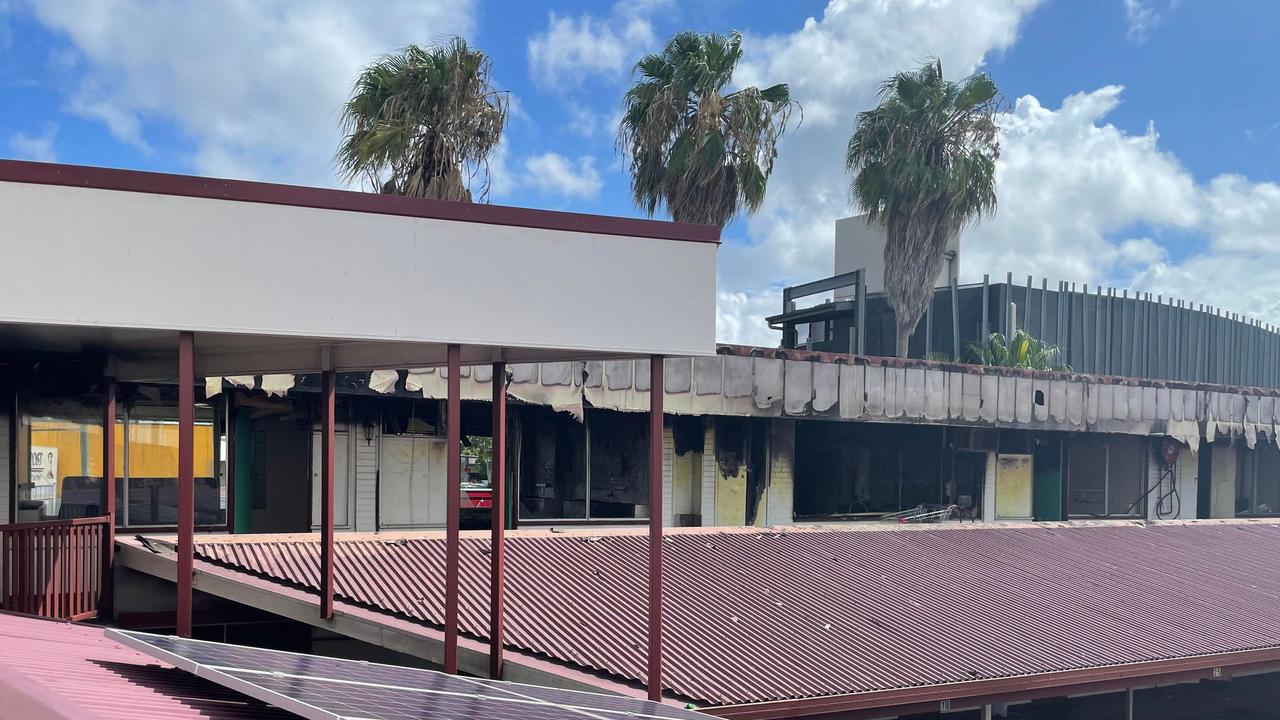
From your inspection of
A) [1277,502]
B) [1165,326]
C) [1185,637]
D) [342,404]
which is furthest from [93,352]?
[1165,326]

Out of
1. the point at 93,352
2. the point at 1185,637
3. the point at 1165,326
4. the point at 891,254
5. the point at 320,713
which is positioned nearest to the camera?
the point at 320,713

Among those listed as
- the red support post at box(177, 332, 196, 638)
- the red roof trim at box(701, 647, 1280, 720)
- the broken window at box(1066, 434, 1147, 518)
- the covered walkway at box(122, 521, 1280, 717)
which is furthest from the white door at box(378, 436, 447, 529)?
the broken window at box(1066, 434, 1147, 518)

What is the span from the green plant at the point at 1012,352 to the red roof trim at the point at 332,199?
19.4 meters

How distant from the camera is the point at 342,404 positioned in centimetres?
1520

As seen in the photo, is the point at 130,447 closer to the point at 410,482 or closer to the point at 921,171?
the point at 410,482

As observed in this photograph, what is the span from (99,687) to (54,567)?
6.17 m

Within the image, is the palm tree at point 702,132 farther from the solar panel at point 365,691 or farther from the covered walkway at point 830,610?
the solar panel at point 365,691

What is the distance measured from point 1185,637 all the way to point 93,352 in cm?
1347

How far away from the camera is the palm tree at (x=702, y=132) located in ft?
74.8

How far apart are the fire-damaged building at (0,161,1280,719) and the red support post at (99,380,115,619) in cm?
4

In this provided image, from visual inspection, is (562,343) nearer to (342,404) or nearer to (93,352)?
(93,352)

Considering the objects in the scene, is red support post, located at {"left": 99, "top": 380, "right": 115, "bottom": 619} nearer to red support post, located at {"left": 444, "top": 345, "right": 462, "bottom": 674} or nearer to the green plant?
red support post, located at {"left": 444, "top": 345, "right": 462, "bottom": 674}

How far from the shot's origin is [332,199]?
7766mm

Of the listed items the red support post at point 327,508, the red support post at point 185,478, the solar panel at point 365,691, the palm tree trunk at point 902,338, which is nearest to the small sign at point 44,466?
the red support post at point 327,508
